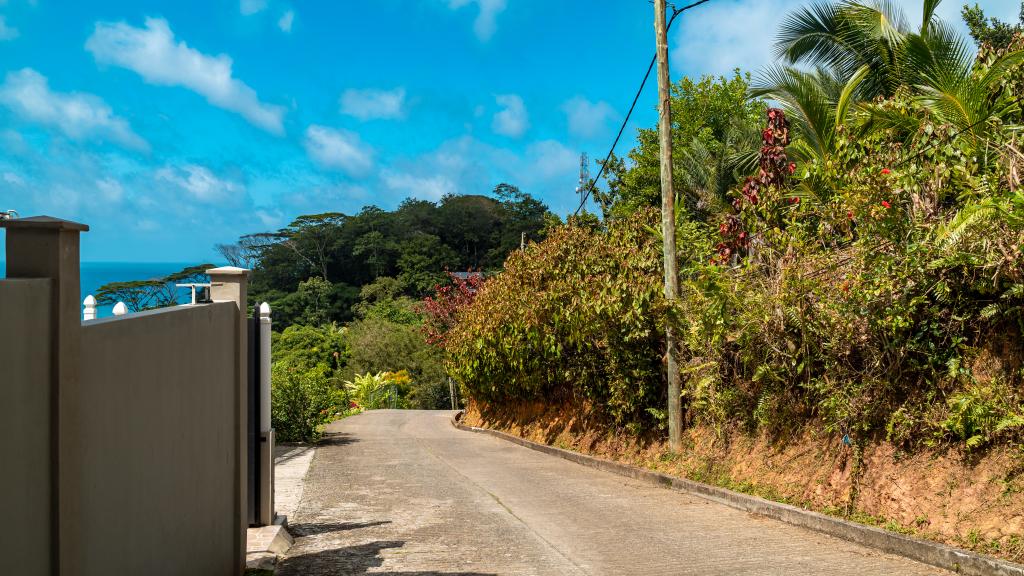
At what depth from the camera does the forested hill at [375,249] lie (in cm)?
7756

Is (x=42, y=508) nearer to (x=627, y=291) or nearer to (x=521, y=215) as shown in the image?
(x=627, y=291)

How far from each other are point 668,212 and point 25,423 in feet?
39.0

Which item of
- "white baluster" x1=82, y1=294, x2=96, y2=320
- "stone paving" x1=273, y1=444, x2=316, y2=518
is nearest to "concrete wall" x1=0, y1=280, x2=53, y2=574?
"stone paving" x1=273, y1=444, x2=316, y2=518

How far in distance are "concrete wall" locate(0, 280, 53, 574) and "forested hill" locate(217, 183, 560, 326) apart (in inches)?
2733

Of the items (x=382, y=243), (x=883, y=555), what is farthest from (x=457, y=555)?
(x=382, y=243)

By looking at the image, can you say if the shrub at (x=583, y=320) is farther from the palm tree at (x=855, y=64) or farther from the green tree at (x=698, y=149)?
the green tree at (x=698, y=149)

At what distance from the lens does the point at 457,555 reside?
7805 mm

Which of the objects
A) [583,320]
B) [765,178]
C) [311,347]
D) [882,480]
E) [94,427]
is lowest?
[882,480]

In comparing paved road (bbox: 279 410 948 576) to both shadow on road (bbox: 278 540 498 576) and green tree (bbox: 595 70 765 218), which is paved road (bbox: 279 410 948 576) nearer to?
shadow on road (bbox: 278 540 498 576)

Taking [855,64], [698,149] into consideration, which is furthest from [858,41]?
[698,149]

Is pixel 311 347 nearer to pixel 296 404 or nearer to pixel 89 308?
pixel 296 404

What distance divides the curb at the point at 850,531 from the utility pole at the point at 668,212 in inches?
38.9

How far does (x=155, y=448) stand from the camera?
14.7ft

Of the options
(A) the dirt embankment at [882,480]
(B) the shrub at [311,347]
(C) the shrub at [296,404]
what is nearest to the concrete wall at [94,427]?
(A) the dirt embankment at [882,480]
